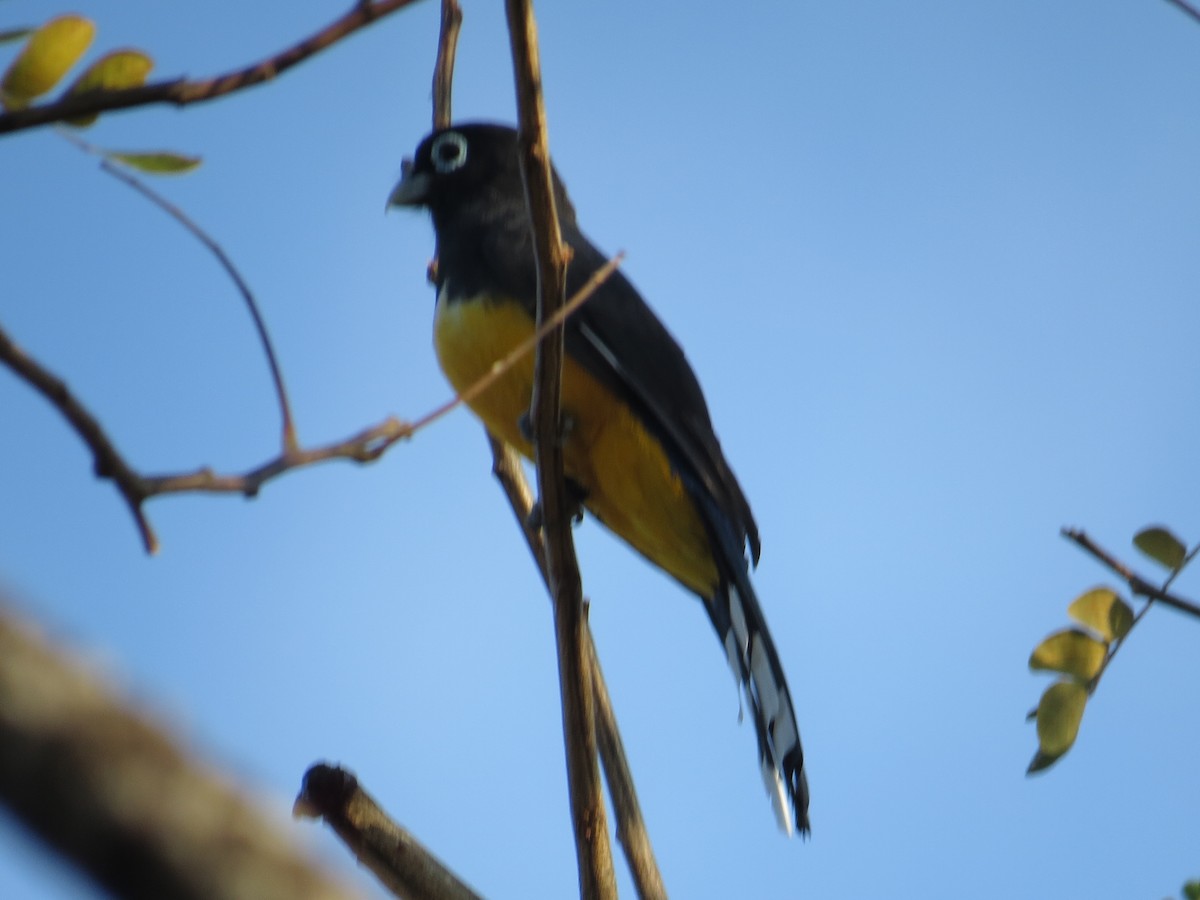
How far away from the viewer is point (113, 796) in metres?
0.86

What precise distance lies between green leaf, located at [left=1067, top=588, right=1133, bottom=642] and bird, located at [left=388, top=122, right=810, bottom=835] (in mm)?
1856

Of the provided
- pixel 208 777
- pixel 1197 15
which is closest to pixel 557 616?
pixel 1197 15

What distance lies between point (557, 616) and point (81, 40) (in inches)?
70.2

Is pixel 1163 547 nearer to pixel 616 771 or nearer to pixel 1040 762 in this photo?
pixel 1040 762

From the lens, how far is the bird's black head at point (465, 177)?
5.79 metres

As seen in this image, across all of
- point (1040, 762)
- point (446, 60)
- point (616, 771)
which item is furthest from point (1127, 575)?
point (446, 60)

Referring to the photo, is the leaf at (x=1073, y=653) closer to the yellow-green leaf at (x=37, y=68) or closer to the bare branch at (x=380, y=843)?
the bare branch at (x=380, y=843)

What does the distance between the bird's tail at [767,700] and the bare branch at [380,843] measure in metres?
1.95

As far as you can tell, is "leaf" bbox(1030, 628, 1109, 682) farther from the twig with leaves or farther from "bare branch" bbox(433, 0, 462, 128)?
"bare branch" bbox(433, 0, 462, 128)

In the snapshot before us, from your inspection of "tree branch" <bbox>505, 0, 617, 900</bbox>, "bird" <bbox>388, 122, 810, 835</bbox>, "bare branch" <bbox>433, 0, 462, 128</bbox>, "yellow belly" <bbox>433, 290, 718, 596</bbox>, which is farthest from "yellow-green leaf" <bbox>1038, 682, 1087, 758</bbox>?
"bare branch" <bbox>433, 0, 462, 128</bbox>

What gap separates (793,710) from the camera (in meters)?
A: 5.01

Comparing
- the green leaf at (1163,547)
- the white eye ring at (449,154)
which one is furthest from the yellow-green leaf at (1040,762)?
the white eye ring at (449,154)

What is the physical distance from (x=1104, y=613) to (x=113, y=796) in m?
2.71

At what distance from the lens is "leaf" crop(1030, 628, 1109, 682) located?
3119 millimetres
